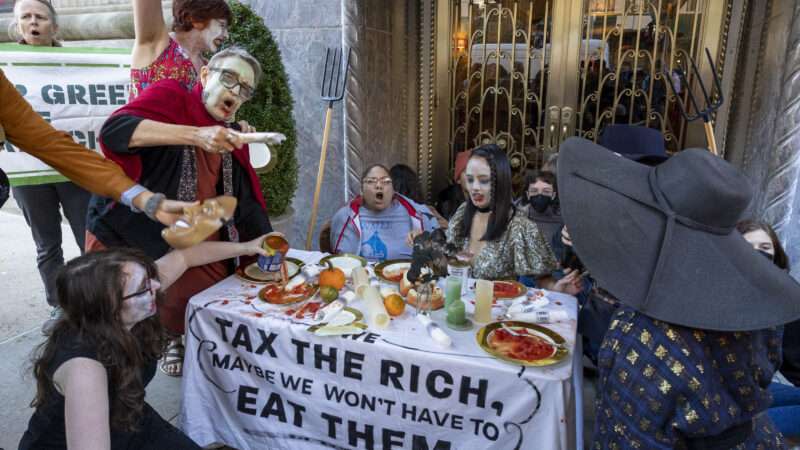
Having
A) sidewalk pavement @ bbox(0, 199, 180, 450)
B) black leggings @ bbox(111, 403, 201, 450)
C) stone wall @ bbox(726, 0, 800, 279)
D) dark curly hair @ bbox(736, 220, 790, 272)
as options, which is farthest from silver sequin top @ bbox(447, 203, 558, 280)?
stone wall @ bbox(726, 0, 800, 279)

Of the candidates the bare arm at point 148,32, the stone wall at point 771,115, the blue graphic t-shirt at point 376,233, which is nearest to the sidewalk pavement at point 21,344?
the blue graphic t-shirt at point 376,233

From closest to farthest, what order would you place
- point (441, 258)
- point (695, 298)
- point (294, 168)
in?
1. point (695, 298)
2. point (441, 258)
3. point (294, 168)

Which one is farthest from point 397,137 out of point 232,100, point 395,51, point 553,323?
point 553,323

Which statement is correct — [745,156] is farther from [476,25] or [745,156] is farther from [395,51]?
[395,51]

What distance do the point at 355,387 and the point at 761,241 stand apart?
1.93 meters

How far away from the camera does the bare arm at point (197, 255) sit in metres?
2.31

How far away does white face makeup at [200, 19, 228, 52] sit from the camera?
8.70 feet

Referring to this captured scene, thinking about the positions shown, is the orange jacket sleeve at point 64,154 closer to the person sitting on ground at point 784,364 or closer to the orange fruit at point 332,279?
the orange fruit at point 332,279

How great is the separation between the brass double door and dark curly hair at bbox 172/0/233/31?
10.9ft

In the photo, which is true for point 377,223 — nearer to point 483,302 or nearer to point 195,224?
point 483,302

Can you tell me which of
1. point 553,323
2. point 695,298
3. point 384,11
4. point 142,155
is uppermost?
point 384,11

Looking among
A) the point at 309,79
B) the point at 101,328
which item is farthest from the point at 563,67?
the point at 101,328

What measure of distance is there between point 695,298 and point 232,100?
6.99 ft

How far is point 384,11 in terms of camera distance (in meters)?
5.21
